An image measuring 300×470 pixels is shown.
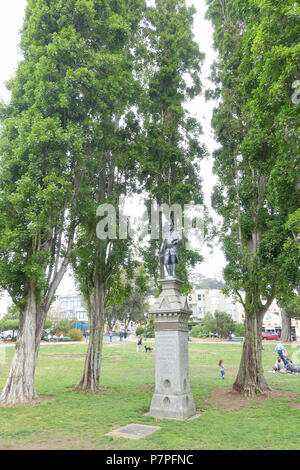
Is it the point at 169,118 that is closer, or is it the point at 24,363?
the point at 24,363

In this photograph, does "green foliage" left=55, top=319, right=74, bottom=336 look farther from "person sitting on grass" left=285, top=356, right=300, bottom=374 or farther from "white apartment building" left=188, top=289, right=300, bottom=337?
"person sitting on grass" left=285, top=356, right=300, bottom=374

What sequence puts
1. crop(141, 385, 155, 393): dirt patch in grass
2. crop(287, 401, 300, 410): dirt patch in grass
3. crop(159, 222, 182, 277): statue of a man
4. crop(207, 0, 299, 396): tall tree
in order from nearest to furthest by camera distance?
crop(207, 0, 299, 396): tall tree, crop(287, 401, 300, 410): dirt patch in grass, crop(159, 222, 182, 277): statue of a man, crop(141, 385, 155, 393): dirt patch in grass

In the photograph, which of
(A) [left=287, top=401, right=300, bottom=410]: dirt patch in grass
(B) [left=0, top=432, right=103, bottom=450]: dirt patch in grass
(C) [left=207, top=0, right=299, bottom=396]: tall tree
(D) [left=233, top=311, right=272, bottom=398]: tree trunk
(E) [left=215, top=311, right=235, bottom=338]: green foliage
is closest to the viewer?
(B) [left=0, top=432, right=103, bottom=450]: dirt patch in grass

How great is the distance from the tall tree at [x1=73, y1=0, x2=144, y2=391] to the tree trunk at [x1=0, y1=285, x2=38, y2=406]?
2.67 meters

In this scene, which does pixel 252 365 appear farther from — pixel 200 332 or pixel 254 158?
pixel 200 332

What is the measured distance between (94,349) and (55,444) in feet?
22.4

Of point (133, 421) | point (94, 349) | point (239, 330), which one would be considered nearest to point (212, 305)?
point (239, 330)

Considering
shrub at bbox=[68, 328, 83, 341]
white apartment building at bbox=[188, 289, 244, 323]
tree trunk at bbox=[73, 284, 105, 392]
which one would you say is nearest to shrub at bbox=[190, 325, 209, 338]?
shrub at bbox=[68, 328, 83, 341]

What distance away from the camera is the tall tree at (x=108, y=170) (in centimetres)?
1270

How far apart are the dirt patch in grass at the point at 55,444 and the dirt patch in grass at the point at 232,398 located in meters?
5.16

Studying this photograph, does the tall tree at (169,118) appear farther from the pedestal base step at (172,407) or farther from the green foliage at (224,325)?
the green foliage at (224,325)

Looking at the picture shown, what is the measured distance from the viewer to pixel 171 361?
967 cm

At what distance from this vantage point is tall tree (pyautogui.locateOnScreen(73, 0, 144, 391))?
12.7 meters

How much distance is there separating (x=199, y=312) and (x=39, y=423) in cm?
6241
